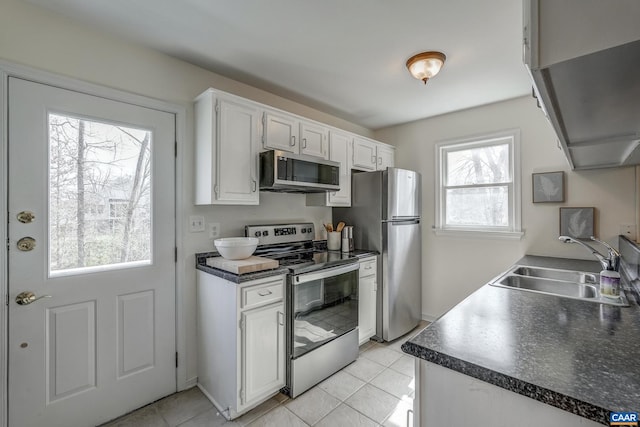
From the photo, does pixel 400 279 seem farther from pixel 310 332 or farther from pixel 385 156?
pixel 385 156

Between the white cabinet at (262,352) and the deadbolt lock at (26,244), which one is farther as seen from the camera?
the white cabinet at (262,352)

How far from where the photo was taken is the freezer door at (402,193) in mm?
2896

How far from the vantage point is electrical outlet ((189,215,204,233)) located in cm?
217

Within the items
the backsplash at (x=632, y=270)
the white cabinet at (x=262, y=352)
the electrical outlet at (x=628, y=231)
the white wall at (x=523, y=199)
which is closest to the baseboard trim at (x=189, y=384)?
the white cabinet at (x=262, y=352)

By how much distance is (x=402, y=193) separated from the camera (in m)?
3.03

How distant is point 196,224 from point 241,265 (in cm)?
61

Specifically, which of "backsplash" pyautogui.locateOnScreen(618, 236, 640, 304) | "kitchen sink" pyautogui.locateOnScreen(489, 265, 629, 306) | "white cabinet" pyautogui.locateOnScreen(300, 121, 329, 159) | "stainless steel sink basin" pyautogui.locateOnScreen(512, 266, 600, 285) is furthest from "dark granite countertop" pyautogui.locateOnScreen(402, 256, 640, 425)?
"white cabinet" pyautogui.locateOnScreen(300, 121, 329, 159)

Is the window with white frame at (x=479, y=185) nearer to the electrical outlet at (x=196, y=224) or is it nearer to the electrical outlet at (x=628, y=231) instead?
the electrical outlet at (x=628, y=231)

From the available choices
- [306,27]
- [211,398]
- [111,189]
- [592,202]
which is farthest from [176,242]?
[592,202]

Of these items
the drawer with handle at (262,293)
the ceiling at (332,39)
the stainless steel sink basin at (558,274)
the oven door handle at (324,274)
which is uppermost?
the ceiling at (332,39)

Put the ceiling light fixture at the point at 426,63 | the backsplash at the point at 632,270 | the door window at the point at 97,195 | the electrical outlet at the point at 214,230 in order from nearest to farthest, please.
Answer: the backsplash at the point at 632,270, the door window at the point at 97,195, the ceiling light fixture at the point at 426,63, the electrical outlet at the point at 214,230

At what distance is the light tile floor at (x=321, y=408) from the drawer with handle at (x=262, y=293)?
0.74m

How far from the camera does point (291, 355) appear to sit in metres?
2.04

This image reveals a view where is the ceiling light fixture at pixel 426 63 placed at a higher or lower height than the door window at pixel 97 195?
higher
